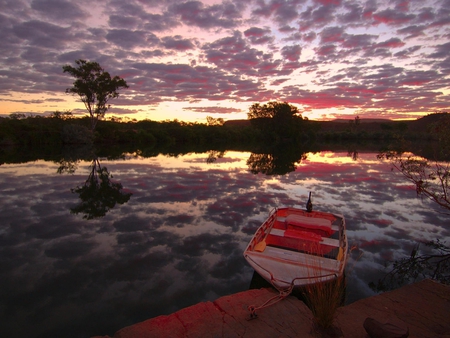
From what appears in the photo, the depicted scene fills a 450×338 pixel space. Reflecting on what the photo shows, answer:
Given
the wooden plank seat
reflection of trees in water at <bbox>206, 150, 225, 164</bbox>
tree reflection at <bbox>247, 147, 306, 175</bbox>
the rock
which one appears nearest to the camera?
the rock

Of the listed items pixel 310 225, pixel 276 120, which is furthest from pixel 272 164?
pixel 276 120

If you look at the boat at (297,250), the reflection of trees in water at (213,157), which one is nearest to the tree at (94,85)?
the reflection of trees in water at (213,157)

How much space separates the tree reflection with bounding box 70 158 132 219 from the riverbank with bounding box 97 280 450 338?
28.7 feet

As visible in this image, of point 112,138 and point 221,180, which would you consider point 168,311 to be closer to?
point 221,180

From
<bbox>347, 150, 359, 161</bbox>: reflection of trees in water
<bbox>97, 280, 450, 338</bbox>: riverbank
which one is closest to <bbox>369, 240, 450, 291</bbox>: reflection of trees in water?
<bbox>97, 280, 450, 338</bbox>: riverbank

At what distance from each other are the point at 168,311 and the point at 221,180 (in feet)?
51.3

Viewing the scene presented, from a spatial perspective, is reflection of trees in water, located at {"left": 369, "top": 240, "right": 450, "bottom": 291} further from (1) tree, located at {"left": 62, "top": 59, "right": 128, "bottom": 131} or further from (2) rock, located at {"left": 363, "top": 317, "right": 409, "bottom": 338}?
(1) tree, located at {"left": 62, "top": 59, "right": 128, "bottom": 131}

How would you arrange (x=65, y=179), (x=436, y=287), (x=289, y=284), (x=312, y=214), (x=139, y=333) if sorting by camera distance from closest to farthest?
(x=139, y=333), (x=289, y=284), (x=436, y=287), (x=312, y=214), (x=65, y=179)

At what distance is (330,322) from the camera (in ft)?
16.6

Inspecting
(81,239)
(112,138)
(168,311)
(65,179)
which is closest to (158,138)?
(112,138)

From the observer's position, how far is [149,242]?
393 inches

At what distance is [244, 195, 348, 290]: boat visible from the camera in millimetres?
6441

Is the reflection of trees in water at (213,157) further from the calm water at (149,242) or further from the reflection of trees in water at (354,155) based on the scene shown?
the reflection of trees in water at (354,155)

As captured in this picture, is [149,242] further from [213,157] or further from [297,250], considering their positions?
[213,157]
